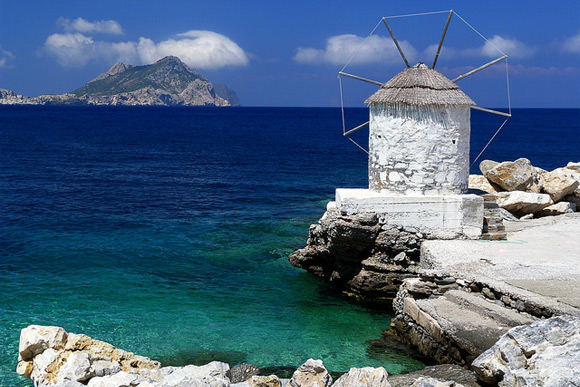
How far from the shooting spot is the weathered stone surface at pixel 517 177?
17203 mm

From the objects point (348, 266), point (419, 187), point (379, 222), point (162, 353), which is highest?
point (419, 187)

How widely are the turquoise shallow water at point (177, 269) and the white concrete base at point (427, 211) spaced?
2087 millimetres

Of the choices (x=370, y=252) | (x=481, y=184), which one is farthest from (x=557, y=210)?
(x=370, y=252)

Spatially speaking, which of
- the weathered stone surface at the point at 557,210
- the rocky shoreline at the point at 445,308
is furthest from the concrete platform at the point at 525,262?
the weathered stone surface at the point at 557,210

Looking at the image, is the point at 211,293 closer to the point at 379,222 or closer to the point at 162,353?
the point at 162,353

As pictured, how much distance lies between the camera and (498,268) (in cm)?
1059

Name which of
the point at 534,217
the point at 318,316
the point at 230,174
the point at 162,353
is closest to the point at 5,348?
the point at 162,353

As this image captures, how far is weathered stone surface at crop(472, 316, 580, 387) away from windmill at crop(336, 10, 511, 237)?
17.9 ft

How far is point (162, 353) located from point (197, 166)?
30.5 m

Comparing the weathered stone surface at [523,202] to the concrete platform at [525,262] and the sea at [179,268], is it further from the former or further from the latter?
the sea at [179,268]

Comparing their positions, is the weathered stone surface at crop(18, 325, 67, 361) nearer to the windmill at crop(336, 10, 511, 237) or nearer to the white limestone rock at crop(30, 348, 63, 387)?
the white limestone rock at crop(30, 348, 63, 387)

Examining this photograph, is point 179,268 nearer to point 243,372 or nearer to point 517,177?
point 243,372

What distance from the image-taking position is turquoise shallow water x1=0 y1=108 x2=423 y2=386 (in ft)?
36.6

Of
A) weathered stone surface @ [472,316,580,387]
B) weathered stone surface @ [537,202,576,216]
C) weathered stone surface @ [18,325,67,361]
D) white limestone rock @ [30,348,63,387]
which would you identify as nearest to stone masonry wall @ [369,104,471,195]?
weathered stone surface @ [537,202,576,216]
